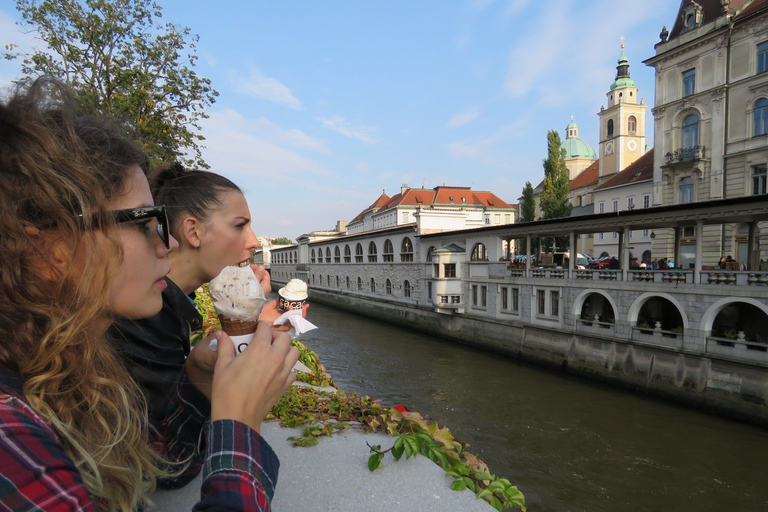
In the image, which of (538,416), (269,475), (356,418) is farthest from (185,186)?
(538,416)

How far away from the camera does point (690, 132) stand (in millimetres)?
28344

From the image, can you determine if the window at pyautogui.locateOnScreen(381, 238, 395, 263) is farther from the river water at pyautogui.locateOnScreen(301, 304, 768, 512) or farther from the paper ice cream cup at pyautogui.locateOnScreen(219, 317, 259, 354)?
the paper ice cream cup at pyautogui.locateOnScreen(219, 317, 259, 354)

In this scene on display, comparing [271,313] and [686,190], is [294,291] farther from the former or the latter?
[686,190]

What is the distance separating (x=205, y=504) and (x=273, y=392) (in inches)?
12.8

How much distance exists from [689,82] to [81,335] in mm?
35999

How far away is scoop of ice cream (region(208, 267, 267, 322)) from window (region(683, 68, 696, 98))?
3484cm

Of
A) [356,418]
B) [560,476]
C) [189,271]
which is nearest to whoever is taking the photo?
[189,271]

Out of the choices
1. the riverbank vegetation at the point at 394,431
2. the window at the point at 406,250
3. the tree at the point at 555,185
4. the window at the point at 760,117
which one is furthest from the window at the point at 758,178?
the riverbank vegetation at the point at 394,431

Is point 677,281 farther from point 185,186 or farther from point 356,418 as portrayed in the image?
point 185,186

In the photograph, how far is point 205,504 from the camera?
40.1 inches

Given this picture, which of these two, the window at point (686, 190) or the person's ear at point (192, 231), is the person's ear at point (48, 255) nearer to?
the person's ear at point (192, 231)

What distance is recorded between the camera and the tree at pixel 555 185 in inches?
1576

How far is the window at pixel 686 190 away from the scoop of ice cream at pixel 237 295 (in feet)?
113

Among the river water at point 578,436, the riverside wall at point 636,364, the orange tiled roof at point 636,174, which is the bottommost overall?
the river water at point 578,436
